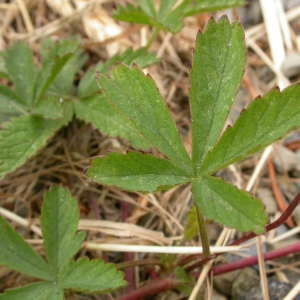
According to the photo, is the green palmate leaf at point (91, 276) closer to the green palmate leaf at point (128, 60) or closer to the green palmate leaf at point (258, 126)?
the green palmate leaf at point (258, 126)

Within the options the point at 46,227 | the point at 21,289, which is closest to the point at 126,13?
the point at 46,227

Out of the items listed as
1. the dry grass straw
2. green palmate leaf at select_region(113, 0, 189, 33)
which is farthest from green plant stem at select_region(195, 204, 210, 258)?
green palmate leaf at select_region(113, 0, 189, 33)

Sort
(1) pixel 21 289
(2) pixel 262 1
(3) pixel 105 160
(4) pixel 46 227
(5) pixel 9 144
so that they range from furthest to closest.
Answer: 1. (2) pixel 262 1
2. (5) pixel 9 144
3. (4) pixel 46 227
4. (1) pixel 21 289
5. (3) pixel 105 160

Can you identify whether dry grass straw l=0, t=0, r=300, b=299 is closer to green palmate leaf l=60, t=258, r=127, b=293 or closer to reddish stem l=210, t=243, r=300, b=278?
reddish stem l=210, t=243, r=300, b=278

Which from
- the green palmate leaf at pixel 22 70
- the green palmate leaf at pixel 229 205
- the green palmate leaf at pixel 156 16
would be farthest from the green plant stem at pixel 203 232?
the green palmate leaf at pixel 22 70

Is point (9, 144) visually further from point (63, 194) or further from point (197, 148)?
point (197, 148)

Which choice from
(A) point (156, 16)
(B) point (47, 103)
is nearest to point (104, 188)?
(B) point (47, 103)

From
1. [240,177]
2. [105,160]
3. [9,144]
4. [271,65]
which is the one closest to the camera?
[105,160]
